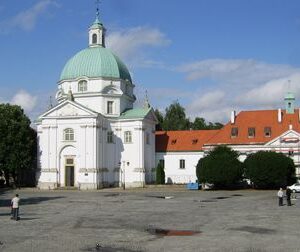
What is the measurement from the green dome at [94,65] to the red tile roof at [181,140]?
10755 mm

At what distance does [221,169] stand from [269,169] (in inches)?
206

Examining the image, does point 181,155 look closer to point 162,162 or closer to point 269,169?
point 162,162

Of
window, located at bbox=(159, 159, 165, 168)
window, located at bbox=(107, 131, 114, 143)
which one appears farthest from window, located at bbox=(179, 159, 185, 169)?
window, located at bbox=(107, 131, 114, 143)

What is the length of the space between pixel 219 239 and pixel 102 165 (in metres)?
47.0

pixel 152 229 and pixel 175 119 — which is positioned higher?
pixel 175 119

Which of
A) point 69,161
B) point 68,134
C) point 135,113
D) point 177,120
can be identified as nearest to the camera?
point 69,161

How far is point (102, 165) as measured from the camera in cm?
6656

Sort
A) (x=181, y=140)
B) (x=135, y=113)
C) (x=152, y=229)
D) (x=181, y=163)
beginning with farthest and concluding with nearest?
(x=181, y=140), (x=181, y=163), (x=135, y=113), (x=152, y=229)

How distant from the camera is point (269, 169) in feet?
187

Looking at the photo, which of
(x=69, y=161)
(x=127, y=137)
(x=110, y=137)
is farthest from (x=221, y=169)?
(x=69, y=161)

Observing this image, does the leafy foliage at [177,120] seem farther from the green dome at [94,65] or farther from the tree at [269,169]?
the tree at [269,169]

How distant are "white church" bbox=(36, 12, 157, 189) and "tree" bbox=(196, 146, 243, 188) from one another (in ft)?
36.5

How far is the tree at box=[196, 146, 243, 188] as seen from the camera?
5866cm

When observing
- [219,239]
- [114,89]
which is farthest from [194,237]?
[114,89]
